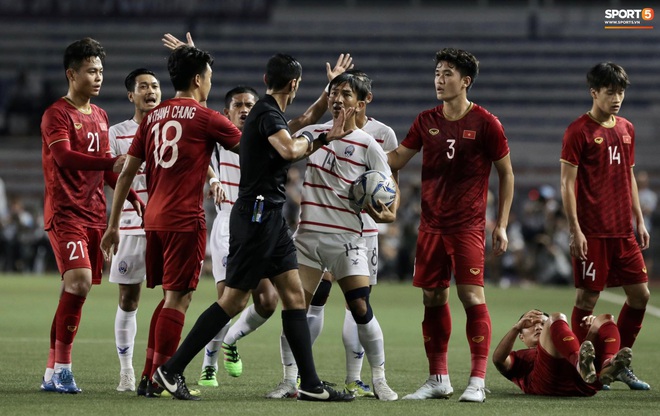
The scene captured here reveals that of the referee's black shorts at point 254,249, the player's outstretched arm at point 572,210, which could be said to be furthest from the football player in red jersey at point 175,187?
the player's outstretched arm at point 572,210

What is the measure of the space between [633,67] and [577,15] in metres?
2.70

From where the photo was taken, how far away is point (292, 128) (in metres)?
6.95

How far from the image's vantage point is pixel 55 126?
688 centimetres

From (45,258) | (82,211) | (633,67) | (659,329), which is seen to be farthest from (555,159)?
(82,211)

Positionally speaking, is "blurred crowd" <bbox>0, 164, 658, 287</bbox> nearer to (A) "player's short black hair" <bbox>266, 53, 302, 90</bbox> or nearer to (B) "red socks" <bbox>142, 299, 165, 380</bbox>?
(B) "red socks" <bbox>142, 299, 165, 380</bbox>

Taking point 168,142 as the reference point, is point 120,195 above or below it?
below

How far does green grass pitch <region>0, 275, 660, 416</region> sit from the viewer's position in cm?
609

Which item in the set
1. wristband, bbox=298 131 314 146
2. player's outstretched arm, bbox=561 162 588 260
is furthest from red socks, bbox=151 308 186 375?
player's outstretched arm, bbox=561 162 588 260

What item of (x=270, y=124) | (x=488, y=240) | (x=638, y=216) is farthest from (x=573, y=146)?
(x=488, y=240)

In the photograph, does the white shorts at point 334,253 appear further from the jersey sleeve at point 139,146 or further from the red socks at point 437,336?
the jersey sleeve at point 139,146

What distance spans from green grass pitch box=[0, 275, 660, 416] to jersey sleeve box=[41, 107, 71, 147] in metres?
1.59

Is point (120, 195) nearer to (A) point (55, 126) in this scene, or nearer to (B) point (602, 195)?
(A) point (55, 126)

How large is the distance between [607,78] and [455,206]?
1.59 metres

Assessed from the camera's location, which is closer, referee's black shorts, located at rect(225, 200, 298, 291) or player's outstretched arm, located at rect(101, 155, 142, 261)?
referee's black shorts, located at rect(225, 200, 298, 291)
